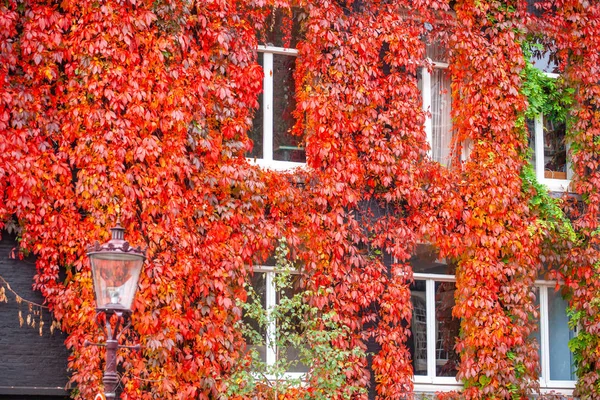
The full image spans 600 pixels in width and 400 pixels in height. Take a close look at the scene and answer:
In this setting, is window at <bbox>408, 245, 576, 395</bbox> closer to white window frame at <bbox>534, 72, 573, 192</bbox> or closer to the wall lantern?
white window frame at <bbox>534, 72, 573, 192</bbox>

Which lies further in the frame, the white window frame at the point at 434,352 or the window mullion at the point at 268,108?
the white window frame at the point at 434,352

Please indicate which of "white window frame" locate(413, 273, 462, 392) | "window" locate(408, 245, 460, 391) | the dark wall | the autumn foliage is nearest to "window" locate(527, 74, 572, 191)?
the autumn foliage

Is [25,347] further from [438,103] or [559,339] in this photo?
[559,339]

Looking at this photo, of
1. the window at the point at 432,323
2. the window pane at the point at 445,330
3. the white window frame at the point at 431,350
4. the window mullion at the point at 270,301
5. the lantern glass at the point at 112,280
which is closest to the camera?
the lantern glass at the point at 112,280

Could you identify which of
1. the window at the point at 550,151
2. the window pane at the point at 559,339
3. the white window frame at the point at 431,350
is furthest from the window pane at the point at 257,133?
the window pane at the point at 559,339

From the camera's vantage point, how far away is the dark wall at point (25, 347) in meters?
12.3

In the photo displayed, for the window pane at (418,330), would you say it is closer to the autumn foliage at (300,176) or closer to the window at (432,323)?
the window at (432,323)

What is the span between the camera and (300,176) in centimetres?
1396

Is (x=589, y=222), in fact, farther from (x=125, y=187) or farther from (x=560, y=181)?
(x=125, y=187)

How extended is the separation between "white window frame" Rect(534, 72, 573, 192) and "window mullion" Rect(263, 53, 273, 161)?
4600mm

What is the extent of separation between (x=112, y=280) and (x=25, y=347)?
411cm

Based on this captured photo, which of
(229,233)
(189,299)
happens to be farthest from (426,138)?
(189,299)

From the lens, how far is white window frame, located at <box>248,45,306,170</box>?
14281 mm

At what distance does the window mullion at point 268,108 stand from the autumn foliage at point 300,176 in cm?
42
